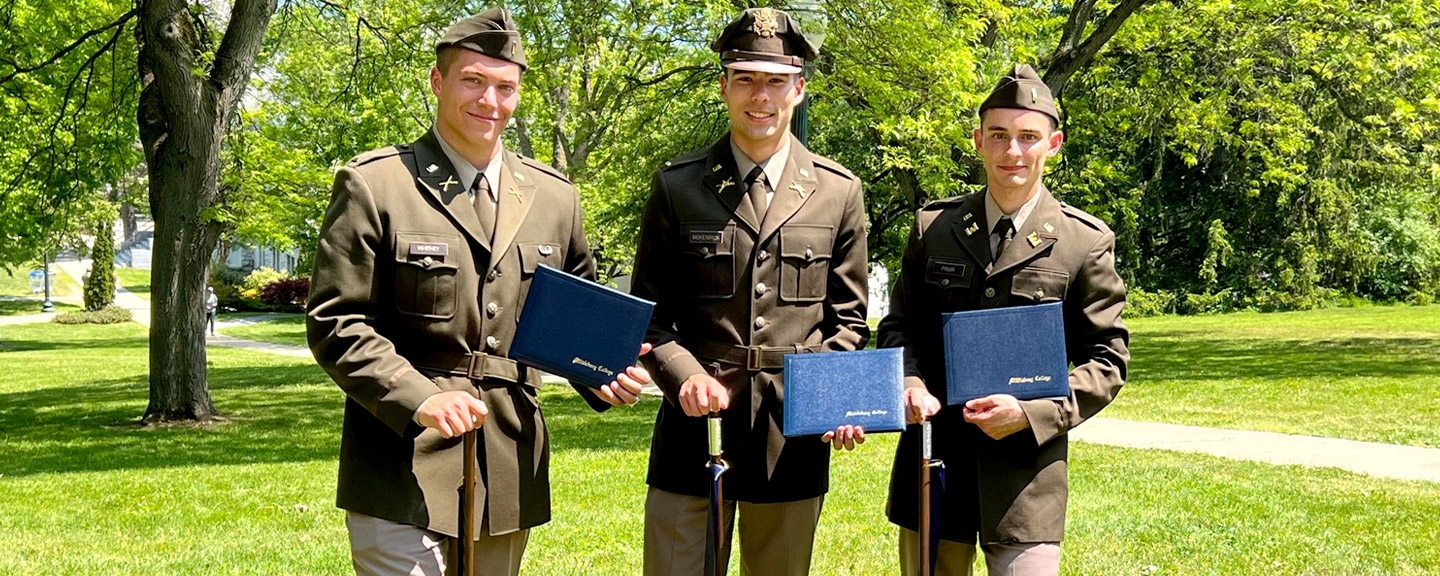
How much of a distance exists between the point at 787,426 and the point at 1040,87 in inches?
48.9

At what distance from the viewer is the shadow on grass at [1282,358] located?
18.8m

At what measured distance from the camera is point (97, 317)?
141 feet

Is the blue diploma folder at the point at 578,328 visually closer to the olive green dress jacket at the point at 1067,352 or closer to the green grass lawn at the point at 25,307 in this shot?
the olive green dress jacket at the point at 1067,352

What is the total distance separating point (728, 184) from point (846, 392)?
805 mm

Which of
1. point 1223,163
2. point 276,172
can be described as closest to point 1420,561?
point 276,172

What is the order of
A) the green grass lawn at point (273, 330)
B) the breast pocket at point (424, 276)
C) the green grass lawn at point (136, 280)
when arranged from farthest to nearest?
1. the green grass lawn at point (136, 280)
2. the green grass lawn at point (273, 330)
3. the breast pocket at point (424, 276)

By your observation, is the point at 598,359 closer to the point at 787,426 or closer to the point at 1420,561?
the point at 787,426

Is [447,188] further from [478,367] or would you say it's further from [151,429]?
[151,429]

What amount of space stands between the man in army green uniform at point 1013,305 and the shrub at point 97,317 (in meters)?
43.3

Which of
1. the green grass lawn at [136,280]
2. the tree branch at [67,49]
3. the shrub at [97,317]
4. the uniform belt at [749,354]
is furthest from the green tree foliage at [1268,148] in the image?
the green grass lawn at [136,280]

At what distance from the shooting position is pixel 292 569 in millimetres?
7082

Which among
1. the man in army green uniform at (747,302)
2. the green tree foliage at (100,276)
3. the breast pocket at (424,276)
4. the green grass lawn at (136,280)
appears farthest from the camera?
the green grass lawn at (136,280)

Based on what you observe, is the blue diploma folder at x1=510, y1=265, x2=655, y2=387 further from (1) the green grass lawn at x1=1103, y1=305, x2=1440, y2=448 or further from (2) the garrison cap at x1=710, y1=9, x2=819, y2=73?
(1) the green grass lawn at x1=1103, y1=305, x2=1440, y2=448

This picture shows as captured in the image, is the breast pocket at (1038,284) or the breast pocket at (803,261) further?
the breast pocket at (803,261)
